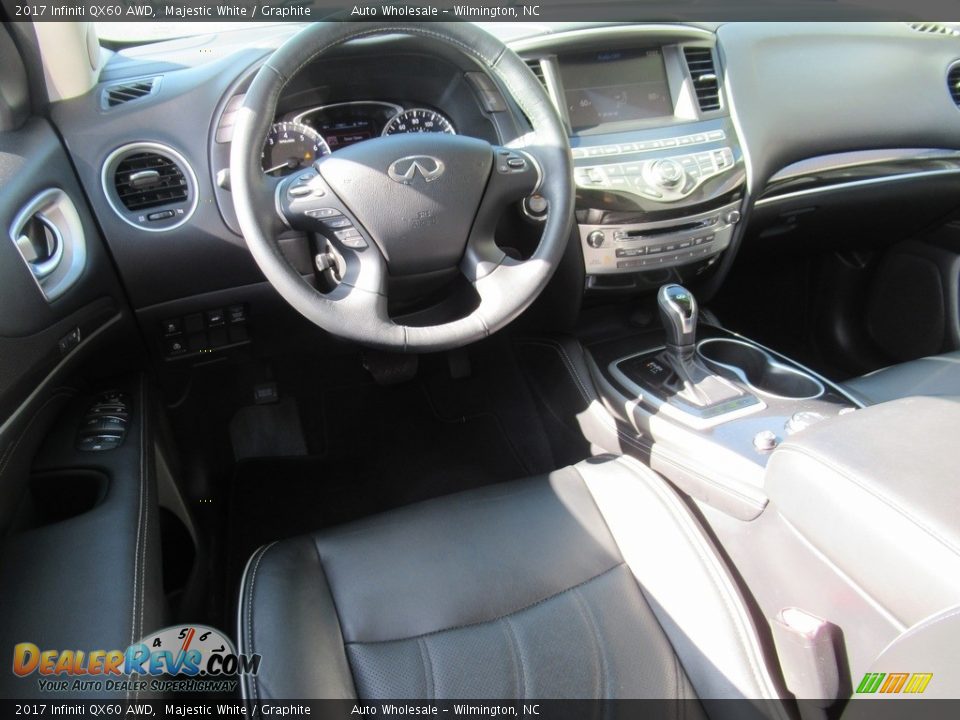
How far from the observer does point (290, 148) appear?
140cm

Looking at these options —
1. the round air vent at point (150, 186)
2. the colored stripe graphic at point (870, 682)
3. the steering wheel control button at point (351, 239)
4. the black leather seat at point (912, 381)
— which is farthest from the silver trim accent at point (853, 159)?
the round air vent at point (150, 186)

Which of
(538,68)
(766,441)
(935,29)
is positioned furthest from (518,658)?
(935,29)

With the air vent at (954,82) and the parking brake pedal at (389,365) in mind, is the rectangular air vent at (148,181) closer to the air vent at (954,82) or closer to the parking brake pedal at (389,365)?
the parking brake pedal at (389,365)

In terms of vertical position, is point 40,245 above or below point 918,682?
above

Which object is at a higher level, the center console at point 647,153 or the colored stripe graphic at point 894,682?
the center console at point 647,153

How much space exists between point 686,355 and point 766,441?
13.4 inches

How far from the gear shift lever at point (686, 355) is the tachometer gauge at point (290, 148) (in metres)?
0.82

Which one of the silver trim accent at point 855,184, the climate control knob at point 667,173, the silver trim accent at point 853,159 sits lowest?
the silver trim accent at point 855,184

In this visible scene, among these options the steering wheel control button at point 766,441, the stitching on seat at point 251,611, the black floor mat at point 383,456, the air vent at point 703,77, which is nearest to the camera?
the stitching on seat at point 251,611

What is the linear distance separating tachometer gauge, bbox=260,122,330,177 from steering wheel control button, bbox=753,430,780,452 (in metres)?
1.03

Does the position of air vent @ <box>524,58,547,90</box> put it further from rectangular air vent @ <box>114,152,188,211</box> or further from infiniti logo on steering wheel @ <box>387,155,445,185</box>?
rectangular air vent @ <box>114,152,188,211</box>

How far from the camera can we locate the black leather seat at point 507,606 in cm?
99

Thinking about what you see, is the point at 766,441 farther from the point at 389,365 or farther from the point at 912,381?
the point at 389,365

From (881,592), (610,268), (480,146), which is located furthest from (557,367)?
(881,592)
